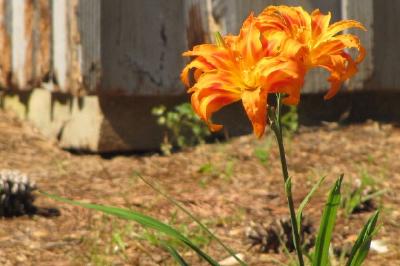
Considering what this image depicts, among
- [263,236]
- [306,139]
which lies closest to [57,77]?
[306,139]

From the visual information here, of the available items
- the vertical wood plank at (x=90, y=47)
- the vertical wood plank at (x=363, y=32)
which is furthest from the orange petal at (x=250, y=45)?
the vertical wood plank at (x=363, y=32)

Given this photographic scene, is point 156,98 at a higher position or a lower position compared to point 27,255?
higher

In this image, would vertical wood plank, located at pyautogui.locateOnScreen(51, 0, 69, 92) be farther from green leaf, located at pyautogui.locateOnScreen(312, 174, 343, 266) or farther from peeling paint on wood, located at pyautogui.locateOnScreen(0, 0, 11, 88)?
green leaf, located at pyautogui.locateOnScreen(312, 174, 343, 266)

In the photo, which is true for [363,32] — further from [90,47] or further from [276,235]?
[276,235]

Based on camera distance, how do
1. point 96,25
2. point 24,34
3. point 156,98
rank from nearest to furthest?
point 96,25 → point 156,98 → point 24,34

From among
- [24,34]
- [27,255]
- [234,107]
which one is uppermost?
[24,34]

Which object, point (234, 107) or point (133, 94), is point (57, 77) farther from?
point (234, 107)
